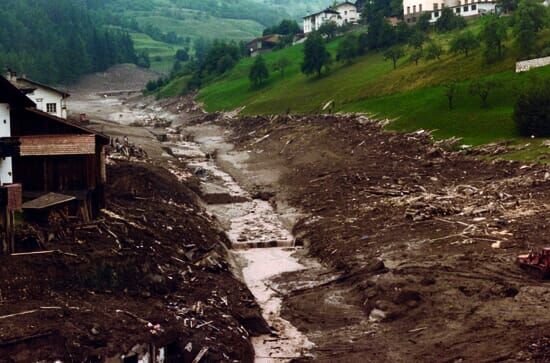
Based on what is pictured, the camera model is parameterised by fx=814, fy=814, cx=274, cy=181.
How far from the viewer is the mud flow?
26.9m

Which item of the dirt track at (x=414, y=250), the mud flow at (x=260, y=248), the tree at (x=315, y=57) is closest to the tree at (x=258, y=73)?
the tree at (x=315, y=57)

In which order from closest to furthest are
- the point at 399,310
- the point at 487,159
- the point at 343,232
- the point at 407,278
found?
the point at 399,310 → the point at 407,278 → the point at 343,232 → the point at 487,159

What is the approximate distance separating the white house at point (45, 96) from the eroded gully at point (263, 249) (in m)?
12.4

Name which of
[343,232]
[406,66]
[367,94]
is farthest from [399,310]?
[406,66]

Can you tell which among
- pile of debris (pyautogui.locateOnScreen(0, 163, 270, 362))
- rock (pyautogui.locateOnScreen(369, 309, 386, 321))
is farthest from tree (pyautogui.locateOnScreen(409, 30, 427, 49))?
rock (pyautogui.locateOnScreen(369, 309, 386, 321))

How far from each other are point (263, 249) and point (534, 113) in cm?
2335

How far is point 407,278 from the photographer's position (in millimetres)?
30453

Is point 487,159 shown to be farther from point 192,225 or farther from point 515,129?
point 192,225

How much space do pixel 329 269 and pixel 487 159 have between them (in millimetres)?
20228

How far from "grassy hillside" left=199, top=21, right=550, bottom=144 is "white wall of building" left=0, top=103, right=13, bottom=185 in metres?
33.6

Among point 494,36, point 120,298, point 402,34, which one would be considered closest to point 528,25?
point 494,36

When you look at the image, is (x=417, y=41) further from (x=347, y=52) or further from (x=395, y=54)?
(x=347, y=52)

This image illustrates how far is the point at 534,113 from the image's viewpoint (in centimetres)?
Result: 5419

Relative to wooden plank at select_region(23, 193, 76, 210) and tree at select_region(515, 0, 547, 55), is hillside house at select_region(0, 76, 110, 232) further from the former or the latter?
tree at select_region(515, 0, 547, 55)
